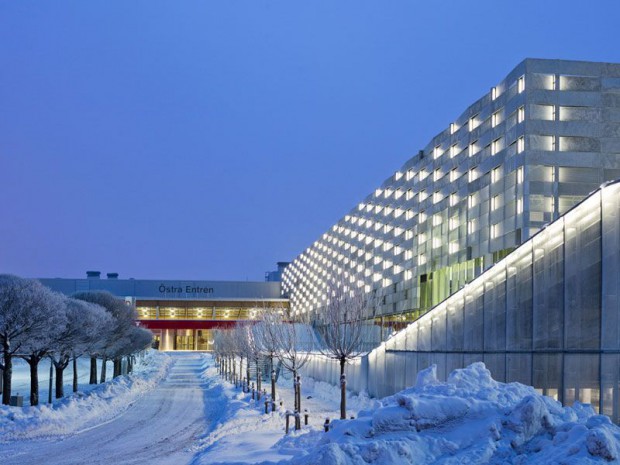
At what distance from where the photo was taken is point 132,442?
30.2 metres

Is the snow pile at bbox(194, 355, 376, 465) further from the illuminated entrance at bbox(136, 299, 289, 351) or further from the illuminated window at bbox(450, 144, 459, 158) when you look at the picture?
the illuminated entrance at bbox(136, 299, 289, 351)

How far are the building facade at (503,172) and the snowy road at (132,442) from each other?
1434cm

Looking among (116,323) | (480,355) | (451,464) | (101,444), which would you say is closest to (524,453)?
(451,464)

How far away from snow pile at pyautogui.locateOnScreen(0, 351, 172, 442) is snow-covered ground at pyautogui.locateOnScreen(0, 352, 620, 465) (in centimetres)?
8

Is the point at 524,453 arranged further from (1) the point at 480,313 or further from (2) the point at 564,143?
(2) the point at 564,143

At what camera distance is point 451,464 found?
15.2m

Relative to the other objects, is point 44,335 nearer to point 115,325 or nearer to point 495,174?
point 115,325

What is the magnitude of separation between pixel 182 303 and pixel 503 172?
338ft

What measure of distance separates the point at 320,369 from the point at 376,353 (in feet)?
56.1

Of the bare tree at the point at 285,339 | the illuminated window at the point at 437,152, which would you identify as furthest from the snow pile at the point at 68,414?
the illuminated window at the point at 437,152

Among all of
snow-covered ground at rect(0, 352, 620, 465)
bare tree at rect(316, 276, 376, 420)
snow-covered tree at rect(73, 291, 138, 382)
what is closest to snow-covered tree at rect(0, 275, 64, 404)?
snow-covered ground at rect(0, 352, 620, 465)

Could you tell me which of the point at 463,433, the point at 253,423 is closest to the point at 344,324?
the point at 253,423

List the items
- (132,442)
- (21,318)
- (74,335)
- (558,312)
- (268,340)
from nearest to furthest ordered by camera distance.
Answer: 1. (558,312)
2. (132,442)
3. (21,318)
4. (268,340)
5. (74,335)

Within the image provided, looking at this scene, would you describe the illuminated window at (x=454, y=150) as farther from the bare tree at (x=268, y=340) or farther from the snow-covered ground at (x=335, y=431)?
the snow-covered ground at (x=335, y=431)
